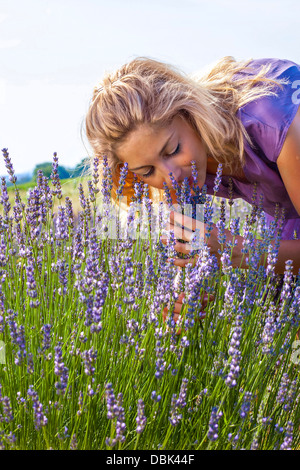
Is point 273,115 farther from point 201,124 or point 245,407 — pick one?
point 245,407

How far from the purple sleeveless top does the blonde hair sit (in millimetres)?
52

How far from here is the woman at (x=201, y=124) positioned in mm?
2762

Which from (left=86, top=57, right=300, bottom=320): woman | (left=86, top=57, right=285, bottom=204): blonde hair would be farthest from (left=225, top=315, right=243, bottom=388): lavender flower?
(left=86, top=57, right=285, bottom=204): blonde hair

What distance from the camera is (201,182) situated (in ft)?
9.35

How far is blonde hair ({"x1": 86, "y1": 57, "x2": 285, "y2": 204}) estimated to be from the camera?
279cm

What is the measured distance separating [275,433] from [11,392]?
102cm

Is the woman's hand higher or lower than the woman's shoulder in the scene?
lower

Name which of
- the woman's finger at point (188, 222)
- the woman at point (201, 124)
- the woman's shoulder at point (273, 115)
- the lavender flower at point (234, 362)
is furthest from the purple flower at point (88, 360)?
the woman's shoulder at point (273, 115)

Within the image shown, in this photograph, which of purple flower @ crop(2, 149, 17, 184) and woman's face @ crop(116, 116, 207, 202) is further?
woman's face @ crop(116, 116, 207, 202)

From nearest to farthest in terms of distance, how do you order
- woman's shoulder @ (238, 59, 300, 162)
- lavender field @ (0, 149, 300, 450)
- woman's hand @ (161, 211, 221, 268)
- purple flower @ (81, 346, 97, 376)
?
purple flower @ (81, 346, 97, 376), lavender field @ (0, 149, 300, 450), woman's hand @ (161, 211, 221, 268), woman's shoulder @ (238, 59, 300, 162)

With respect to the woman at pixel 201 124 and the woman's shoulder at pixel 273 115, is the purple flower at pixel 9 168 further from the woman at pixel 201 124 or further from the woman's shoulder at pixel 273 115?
the woman's shoulder at pixel 273 115

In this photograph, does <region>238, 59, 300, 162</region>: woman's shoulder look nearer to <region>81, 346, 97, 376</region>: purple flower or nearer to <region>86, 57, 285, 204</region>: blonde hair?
<region>86, 57, 285, 204</region>: blonde hair
